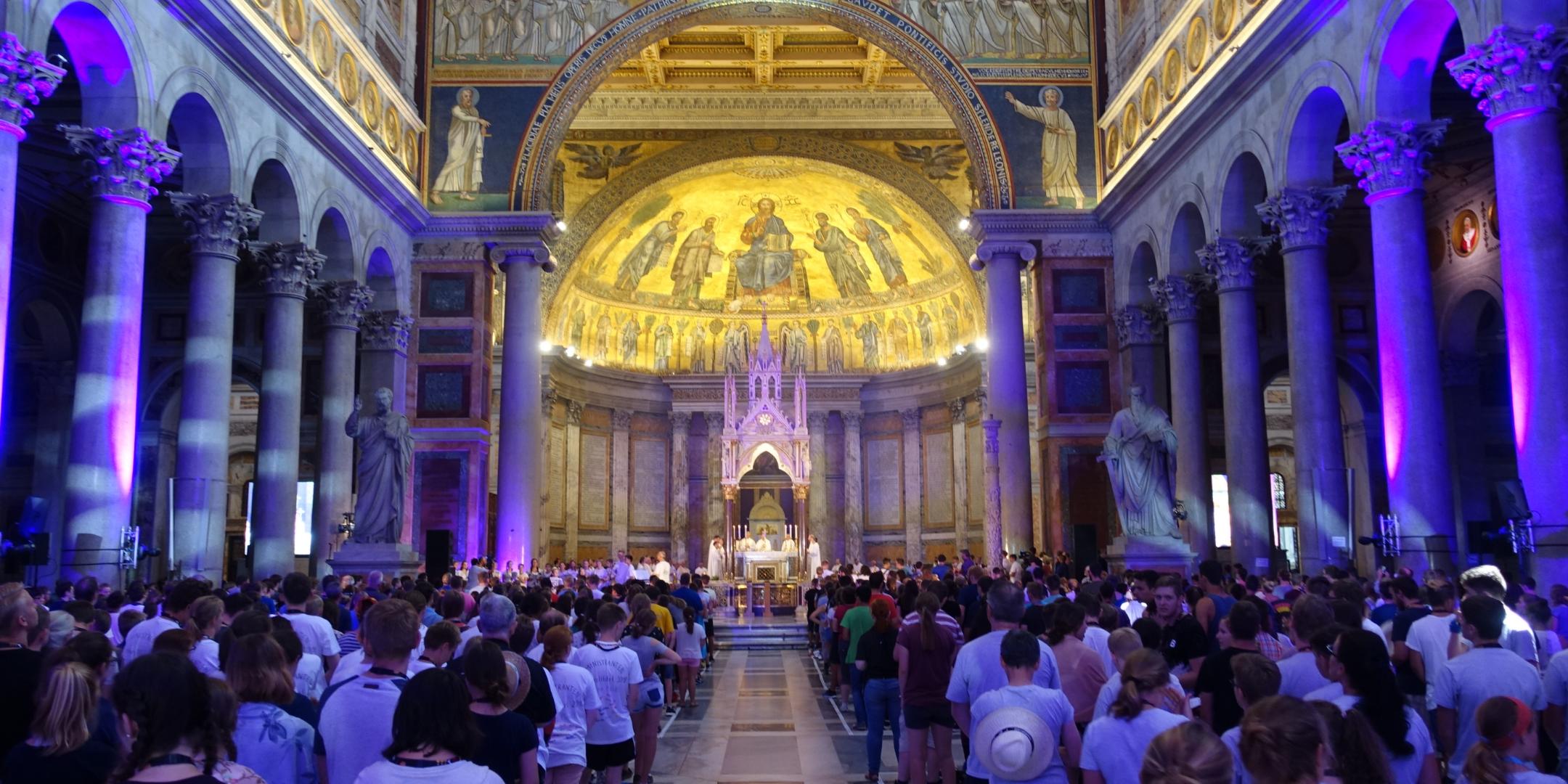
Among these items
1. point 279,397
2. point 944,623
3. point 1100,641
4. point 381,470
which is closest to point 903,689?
point 944,623

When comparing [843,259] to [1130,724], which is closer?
[1130,724]

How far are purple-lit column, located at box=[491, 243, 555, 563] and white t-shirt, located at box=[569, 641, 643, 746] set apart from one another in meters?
19.9

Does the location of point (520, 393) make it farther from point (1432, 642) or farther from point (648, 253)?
point (1432, 642)

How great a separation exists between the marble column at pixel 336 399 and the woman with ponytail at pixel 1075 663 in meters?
20.0

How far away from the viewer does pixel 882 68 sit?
35.4m

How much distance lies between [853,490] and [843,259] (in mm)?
7787

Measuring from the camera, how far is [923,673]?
29.8ft

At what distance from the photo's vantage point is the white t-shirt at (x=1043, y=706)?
5.38 m

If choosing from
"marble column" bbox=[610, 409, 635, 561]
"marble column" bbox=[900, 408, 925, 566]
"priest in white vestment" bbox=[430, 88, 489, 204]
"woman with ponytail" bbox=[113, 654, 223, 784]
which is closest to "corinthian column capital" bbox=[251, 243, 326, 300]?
"priest in white vestment" bbox=[430, 88, 489, 204]

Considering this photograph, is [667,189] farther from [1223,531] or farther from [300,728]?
[300,728]

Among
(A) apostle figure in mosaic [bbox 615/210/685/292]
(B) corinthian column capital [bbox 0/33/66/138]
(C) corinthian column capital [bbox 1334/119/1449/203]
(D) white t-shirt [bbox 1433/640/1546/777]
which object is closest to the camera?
(D) white t-shirt [bbox 1433/640/1546/777]

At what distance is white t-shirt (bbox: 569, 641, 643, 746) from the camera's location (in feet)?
25.9

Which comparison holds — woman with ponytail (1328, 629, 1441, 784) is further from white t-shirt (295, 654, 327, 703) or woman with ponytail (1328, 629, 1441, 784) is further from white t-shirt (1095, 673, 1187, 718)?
white t-shirt (295, 654, 327, 703)

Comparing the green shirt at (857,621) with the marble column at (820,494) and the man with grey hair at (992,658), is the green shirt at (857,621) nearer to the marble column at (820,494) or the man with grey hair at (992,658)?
the man with grey hair at (992,658)
